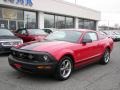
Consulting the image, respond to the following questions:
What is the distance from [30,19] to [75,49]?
17.0 metres

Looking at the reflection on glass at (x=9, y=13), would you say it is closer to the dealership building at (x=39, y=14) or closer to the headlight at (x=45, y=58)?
the dealership building at (x=39, y=14)

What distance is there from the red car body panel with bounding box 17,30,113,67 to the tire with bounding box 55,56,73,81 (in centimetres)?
17

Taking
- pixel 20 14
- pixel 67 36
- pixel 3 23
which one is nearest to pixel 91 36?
pixel 67 36

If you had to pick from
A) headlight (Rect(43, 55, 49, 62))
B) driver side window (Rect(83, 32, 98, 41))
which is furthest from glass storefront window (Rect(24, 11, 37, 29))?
headlight (Rect(43, 55, 49, 62))

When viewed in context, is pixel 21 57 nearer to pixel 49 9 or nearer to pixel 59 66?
pixel 59 66

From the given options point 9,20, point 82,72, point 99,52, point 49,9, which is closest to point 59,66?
point 82,72

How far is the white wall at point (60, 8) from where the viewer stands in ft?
70.8

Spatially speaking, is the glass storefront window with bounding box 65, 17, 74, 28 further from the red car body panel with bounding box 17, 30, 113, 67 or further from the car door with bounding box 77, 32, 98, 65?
the car door with bounding box 77, 32, 98, 65

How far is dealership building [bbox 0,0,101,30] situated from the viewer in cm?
1922

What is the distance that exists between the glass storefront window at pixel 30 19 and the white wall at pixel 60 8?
3.69 feet

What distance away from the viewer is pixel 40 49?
5.34 m

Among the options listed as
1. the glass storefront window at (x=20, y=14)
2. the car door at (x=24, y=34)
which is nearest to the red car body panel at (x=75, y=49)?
the car door at (x=24, y=34)

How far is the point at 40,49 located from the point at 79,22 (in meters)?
27.8

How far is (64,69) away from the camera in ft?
18.6
